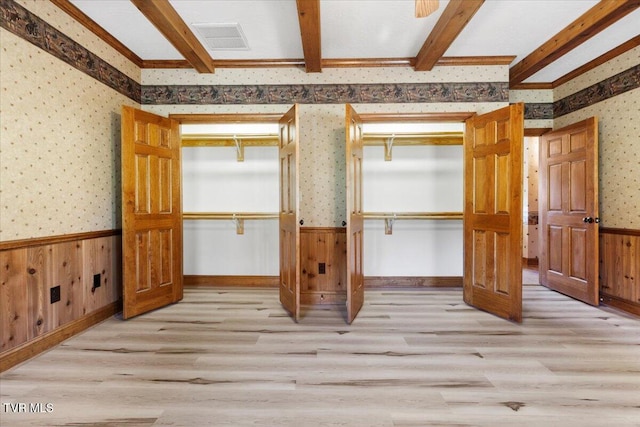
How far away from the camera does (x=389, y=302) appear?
3.83 m

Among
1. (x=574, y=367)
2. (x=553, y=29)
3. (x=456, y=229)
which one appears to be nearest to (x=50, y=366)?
(x=574, y=367)

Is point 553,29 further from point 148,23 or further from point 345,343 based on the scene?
point 148,23

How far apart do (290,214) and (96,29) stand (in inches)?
97.1

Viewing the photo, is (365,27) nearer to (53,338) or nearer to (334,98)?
(334,98)

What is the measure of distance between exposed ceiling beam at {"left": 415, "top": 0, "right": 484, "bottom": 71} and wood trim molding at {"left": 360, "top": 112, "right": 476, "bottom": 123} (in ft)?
1.70

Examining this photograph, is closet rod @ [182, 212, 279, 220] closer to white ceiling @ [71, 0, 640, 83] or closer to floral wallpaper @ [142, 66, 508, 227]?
floral wallpaper @ [142, 66, 508, 227]

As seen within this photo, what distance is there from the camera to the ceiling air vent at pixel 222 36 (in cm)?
307

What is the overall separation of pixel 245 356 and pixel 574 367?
7.45 ft

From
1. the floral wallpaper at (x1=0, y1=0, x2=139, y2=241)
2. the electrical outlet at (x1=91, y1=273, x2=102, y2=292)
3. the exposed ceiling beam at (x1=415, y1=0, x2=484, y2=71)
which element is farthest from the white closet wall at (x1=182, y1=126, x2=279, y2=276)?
the exposed ceiling beam at (x1=415, y1=0, x2=484, y2=71)

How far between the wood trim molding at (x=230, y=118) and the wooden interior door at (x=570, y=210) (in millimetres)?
3454

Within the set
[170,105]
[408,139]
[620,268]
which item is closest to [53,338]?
[170,105]

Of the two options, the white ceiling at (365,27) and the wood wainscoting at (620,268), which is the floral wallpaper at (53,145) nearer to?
the white ceiling at (365,27)

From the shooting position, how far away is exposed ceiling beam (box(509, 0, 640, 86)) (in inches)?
106

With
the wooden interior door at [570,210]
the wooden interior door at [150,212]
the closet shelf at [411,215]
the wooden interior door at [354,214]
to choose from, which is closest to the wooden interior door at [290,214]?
the wooden interior door at [354,214]
